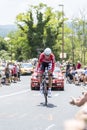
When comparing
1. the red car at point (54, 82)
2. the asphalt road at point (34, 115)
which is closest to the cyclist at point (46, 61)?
the asphalt road at point (34, 115)

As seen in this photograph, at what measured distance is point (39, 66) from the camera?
1975 cm

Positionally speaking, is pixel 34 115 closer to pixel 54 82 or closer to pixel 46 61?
pixel 46 61

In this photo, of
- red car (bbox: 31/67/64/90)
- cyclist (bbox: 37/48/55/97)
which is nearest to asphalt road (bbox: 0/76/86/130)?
cyclist (bbox: 37/48/55/97)

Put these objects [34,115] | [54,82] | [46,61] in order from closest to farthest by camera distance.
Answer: [34,115] < [46,61] < [54,82]

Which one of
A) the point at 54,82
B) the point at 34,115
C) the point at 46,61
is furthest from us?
the point at 54,82

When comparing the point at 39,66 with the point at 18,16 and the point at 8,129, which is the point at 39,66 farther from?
the point at 18,16

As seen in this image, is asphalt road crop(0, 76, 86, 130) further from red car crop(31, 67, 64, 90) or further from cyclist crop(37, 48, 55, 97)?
red car crop(31, 67, 64, 90)

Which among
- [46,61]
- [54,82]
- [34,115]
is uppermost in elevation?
[46,61]

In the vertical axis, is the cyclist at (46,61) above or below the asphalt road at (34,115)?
above

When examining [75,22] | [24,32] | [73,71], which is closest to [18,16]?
[24,32]

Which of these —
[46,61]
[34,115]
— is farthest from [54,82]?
[34,115]

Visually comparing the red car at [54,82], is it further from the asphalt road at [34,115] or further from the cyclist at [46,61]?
the cyclist at [46,61]

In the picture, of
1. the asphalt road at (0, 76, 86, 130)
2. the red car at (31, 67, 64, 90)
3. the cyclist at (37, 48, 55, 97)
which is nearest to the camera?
the asphalt road at (0, 76, 86, 130)

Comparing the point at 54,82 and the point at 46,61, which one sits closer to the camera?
the point at 46,61
